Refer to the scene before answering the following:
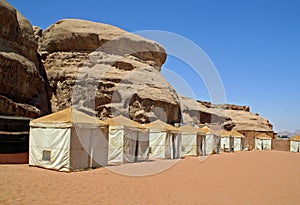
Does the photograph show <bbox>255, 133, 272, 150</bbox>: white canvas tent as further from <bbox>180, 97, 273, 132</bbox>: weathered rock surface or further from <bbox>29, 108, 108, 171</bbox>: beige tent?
<bbox>29, 108, 108, 171</bbox>: beige tent

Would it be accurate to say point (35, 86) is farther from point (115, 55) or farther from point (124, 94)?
point (115, 55)

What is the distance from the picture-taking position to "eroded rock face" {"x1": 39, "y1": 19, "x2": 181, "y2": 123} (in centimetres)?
2944

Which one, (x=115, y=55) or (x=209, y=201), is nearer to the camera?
(x=209, y=201)

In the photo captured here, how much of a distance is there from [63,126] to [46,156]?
5.31 feet

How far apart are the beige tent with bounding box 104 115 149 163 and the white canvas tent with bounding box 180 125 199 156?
700 centimetres

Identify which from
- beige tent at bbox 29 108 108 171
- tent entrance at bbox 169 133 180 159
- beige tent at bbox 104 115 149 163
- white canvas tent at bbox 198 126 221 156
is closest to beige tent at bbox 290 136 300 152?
white canvas tent at bbox 198 126 221 156

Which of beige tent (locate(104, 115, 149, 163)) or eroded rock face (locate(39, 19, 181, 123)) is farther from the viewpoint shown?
eroded rock face (locate(39, 19, 181, 123))

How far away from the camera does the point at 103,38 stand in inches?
1364

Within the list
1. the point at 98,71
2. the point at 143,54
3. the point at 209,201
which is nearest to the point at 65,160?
the point at 209,201

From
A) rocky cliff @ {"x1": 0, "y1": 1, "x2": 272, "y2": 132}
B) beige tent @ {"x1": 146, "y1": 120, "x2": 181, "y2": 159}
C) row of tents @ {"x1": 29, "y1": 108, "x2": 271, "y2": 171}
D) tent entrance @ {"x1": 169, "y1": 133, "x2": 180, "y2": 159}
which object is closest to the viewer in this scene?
row of tents @ {"x1": 29, "y1": 108, "x2": 271, "y2": 171}

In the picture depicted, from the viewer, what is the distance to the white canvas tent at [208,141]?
29219 millimetres

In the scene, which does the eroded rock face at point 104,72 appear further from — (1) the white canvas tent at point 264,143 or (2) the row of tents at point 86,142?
(1) the white canvas tent at point 264,143

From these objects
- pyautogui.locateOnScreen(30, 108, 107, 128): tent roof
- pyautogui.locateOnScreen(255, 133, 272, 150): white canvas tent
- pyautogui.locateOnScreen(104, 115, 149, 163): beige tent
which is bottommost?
pyautogui.locateOnScreen(255, 133, 272, 150): white canvas tent

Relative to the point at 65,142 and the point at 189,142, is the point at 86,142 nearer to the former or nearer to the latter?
the point at 65,142
